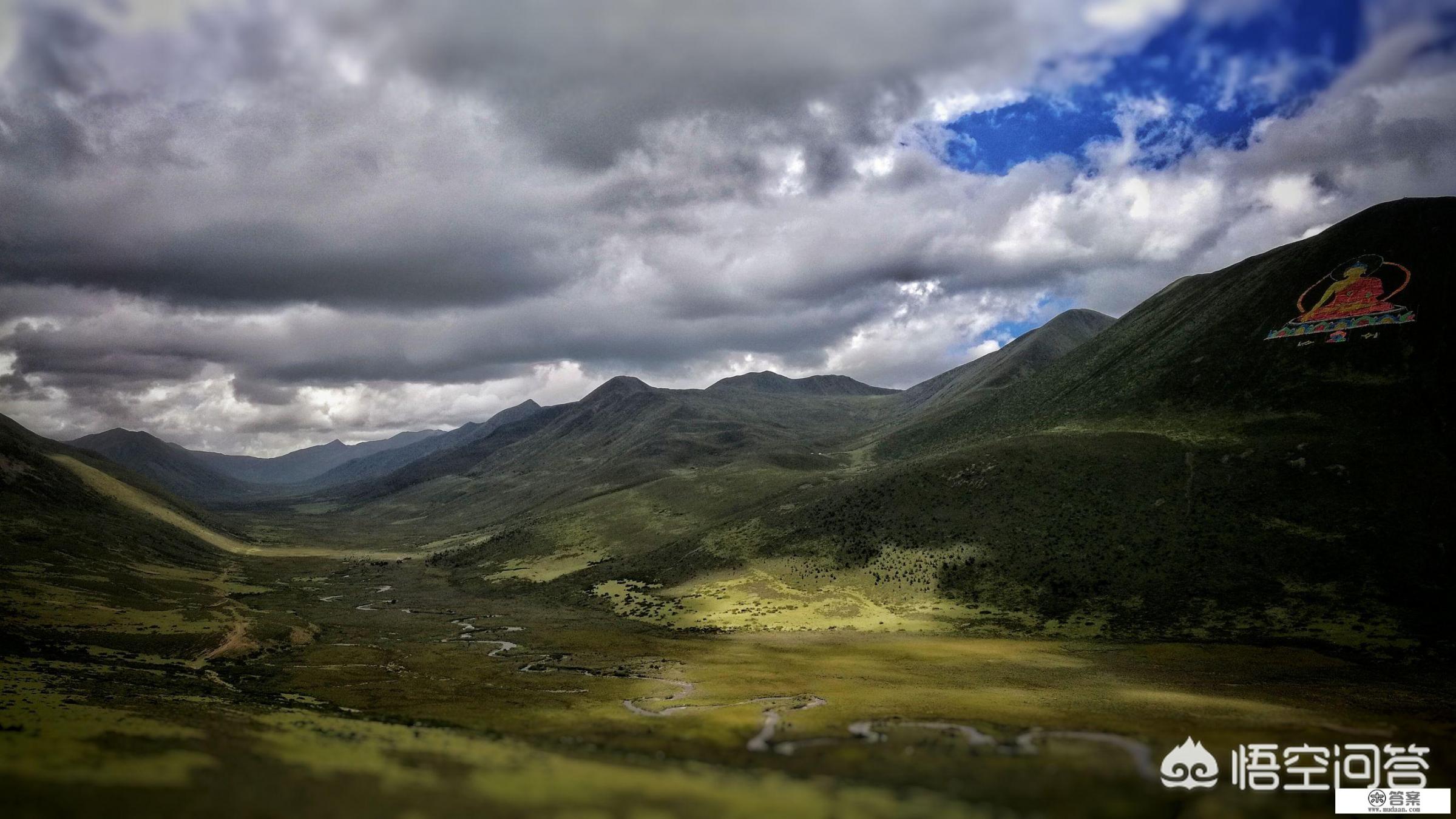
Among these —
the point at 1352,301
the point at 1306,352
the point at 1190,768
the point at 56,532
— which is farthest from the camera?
the point at 56,532

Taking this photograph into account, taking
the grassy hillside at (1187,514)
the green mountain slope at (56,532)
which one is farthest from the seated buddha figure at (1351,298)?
the green mountain slope at (56,532)

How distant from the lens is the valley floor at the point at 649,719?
3075cm

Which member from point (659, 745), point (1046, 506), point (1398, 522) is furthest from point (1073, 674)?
point (1398, 522)

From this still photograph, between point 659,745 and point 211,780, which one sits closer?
point 211,780

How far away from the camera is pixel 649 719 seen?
51281 mm

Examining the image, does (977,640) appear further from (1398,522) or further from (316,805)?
(316,805)

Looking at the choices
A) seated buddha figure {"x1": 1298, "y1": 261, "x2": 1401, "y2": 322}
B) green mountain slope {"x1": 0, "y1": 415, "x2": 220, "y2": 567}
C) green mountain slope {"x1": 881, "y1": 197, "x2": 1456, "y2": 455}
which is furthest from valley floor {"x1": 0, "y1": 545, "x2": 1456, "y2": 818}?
seated buddha figure {"x1": 1298, "y1": 261, "x2": 1401, "y2": 322}

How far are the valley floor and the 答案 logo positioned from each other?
860mm

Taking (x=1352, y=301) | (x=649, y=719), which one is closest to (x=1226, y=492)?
(x=1352, y=301)

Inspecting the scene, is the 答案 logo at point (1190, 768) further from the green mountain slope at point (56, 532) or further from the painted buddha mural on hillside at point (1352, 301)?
the green mountain slope at point (56, 532)

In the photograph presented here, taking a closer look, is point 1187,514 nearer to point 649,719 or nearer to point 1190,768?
point 1190,768

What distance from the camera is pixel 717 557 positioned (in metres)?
154

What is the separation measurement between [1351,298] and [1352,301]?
1.02 metres

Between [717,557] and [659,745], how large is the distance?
113644mm
